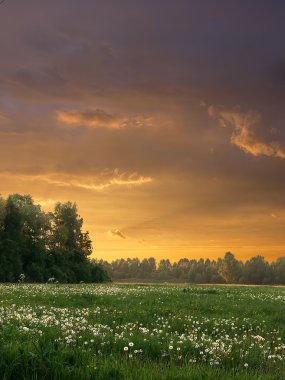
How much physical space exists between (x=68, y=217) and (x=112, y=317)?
230 ft

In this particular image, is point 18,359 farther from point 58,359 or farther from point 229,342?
point 229,342

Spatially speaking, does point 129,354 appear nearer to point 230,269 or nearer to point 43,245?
point 43,245

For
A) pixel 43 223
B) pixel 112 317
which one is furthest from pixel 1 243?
pixel 112 317

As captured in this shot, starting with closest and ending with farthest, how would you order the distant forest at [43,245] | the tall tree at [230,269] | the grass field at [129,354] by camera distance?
Answer: the grass field at [129,354]
the distant forest at [43,245]
the tall tree at [230,269]

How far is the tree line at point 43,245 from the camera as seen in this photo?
63991 mm

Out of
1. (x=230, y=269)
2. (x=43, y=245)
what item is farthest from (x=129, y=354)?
(x=230, y=269)

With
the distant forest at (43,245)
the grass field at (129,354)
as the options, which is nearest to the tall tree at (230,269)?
the distant forest at (43,245)

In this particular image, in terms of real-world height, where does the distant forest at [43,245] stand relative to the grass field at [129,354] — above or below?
above

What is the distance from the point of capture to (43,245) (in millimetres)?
71625

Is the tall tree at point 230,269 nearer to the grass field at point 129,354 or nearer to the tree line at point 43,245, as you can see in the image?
the tree line at point 43,245

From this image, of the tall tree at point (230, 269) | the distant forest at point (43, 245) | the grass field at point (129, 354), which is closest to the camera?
the grass field at point (129, 354)

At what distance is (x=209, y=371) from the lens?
7531mm

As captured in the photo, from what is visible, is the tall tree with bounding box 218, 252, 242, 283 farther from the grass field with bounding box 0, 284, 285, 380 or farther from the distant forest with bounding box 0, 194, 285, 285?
the grass field with bounding box 0, 284, 285, 380

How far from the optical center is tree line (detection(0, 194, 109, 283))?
64.0 metres
